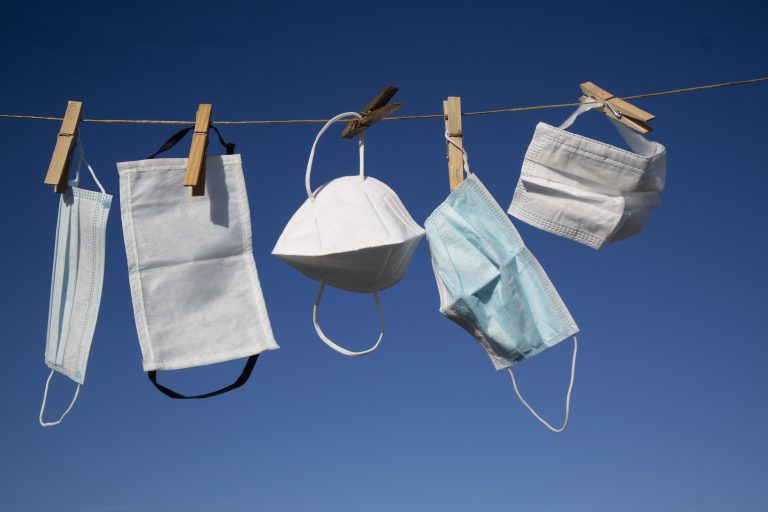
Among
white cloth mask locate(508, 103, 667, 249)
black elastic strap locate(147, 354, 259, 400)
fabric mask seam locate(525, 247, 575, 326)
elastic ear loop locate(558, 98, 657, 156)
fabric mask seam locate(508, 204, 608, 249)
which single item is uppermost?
elastic ear loop locate(558, 98, 657, 156)

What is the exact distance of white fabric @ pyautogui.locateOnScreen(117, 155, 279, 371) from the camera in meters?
3.14

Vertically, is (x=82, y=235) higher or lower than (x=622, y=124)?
lower

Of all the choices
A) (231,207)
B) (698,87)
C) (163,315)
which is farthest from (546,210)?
(163,315)

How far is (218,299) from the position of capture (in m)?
3.26

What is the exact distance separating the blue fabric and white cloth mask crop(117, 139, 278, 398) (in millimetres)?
736

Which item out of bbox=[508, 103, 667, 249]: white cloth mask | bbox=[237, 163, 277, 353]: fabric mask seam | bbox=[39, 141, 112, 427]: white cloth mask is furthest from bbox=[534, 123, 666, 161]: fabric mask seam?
bbox=[39, 141, 112, 427]: white cloth mask

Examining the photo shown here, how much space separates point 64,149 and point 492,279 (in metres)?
1.72

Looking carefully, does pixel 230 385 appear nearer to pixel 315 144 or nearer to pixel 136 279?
pixel 136 279

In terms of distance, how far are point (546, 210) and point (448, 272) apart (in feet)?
1.48

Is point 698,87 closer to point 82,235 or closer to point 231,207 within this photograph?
point 231,207

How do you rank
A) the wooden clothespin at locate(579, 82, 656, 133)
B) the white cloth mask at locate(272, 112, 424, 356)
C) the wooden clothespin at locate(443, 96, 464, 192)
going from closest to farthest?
the white cloth mask at locate(272, 112, 424, 356) → the wooden clothespin at locate(579, 82, 656, 133) → the wooden clothespin at locate(443, 96, 464, 192)

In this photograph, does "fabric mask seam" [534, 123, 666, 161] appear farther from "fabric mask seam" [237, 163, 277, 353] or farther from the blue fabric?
"fabric mask seam" [237, 163, 277, 353]

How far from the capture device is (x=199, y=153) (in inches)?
125

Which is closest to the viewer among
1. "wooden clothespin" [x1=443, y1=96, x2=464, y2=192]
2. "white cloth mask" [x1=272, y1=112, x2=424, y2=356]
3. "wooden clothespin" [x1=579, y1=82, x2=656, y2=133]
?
"white cloth mask" [x1=272, y1=112, x2=424, y2=356]
